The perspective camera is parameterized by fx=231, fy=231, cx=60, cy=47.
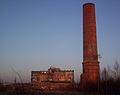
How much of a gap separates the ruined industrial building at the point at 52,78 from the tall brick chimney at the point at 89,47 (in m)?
10.5

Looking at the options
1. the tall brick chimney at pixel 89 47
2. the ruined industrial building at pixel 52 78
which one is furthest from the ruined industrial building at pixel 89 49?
the ruined industrial building at pixel 52 78

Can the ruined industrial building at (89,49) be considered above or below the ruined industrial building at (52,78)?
above

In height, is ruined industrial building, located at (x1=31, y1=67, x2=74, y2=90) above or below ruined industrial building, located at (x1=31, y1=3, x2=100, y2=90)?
below

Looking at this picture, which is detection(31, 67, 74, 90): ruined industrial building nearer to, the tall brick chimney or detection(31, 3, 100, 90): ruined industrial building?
detection(31, 3, 100, 90): ruined industrial building

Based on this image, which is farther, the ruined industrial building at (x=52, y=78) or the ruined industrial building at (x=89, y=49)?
the ruined industrial building at (x=52, y=78)

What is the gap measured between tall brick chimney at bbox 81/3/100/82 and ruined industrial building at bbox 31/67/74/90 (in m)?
10.5

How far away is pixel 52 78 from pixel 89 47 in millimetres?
14023

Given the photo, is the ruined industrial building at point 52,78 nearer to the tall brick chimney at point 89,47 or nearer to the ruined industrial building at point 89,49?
the ruined industrial building at point 89,49

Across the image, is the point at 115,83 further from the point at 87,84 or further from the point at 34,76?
the point at 34,76

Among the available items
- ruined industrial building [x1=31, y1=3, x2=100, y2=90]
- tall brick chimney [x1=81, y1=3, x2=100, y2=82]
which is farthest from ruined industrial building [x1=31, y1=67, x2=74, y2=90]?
tall brick chimney [x1=81, y1=3, x2=100, y2=82]

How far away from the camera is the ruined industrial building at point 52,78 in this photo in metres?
41.1

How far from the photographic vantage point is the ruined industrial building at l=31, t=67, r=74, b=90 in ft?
135

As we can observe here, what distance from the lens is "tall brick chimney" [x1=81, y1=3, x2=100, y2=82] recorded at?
30469mm

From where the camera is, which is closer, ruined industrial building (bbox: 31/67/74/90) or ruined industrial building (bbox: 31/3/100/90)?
ruined industrial building (bbox: 31/3/100/90)
